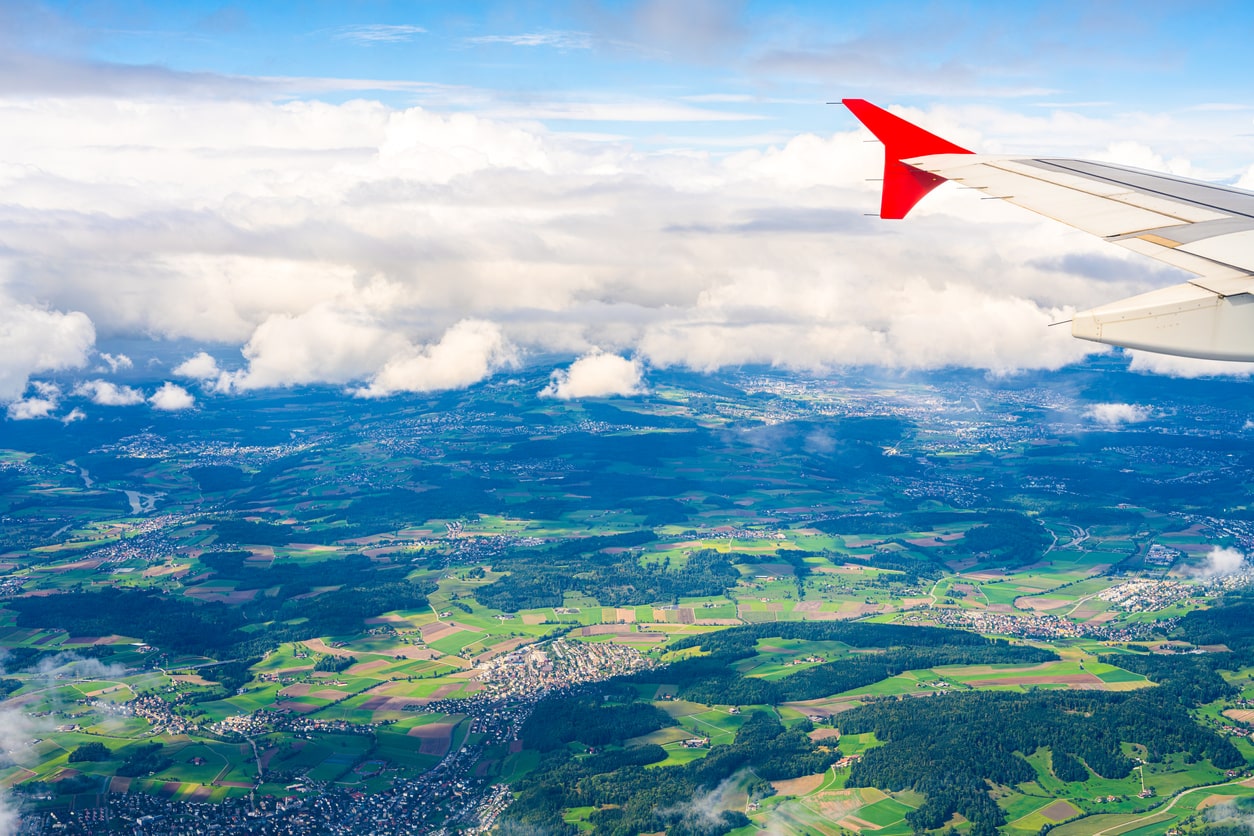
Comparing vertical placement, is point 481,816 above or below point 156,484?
above

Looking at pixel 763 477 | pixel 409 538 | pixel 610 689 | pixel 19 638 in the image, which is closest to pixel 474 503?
pixel 409 538

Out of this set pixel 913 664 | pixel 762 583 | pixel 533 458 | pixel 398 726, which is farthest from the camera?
pixel 533 458

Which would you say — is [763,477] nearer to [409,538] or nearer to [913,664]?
[409,538]

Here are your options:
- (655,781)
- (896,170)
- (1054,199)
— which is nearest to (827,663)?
(655,781)

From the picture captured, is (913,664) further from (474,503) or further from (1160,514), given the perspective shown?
(474,503)

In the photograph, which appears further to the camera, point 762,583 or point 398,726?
point 762,583

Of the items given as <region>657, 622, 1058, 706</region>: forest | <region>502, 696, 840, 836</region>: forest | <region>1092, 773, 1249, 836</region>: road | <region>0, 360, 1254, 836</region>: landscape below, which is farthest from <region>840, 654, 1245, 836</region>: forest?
<region>657, 622, 1058, 706</region>: forest

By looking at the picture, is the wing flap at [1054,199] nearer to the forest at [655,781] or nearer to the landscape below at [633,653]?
the forest at [655,781]

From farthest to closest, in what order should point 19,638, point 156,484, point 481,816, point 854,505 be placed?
point 156,484 → point 854,505 → point 19,638 → point 481,816

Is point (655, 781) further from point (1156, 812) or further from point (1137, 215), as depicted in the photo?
point (1137, 215)
